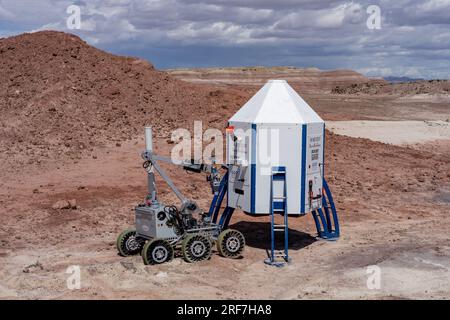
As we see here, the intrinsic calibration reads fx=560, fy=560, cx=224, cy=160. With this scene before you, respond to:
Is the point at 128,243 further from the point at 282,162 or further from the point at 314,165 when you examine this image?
the point at 314,165

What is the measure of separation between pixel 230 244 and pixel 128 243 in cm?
233

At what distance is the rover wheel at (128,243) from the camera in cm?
1273

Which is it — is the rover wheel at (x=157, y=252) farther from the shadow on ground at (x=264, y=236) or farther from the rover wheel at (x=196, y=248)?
the shadow on ground at (x=264, y=236)

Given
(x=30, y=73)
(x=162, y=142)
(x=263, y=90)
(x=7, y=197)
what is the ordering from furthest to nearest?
(x=30, y=73)
(x=162, y=142)
(x=7, y=197)
(x=263, y=90)

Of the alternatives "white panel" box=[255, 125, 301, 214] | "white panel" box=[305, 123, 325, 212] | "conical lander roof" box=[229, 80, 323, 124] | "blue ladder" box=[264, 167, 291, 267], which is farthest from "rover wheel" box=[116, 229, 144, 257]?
"white panel" box=[305, 123, 325, 212]

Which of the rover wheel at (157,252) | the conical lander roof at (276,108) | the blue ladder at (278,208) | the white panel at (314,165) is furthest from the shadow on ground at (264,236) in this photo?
the conical lander roof at (276,108)

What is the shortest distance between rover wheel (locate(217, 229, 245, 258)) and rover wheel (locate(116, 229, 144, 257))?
1862mm

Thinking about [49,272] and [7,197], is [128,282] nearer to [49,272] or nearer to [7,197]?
[49,272]

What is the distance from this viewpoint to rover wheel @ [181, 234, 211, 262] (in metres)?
12.1

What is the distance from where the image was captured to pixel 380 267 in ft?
39.4

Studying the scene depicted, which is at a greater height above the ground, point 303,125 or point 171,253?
point 303,125

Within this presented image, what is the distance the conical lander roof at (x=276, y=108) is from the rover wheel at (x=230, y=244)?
265 cm
